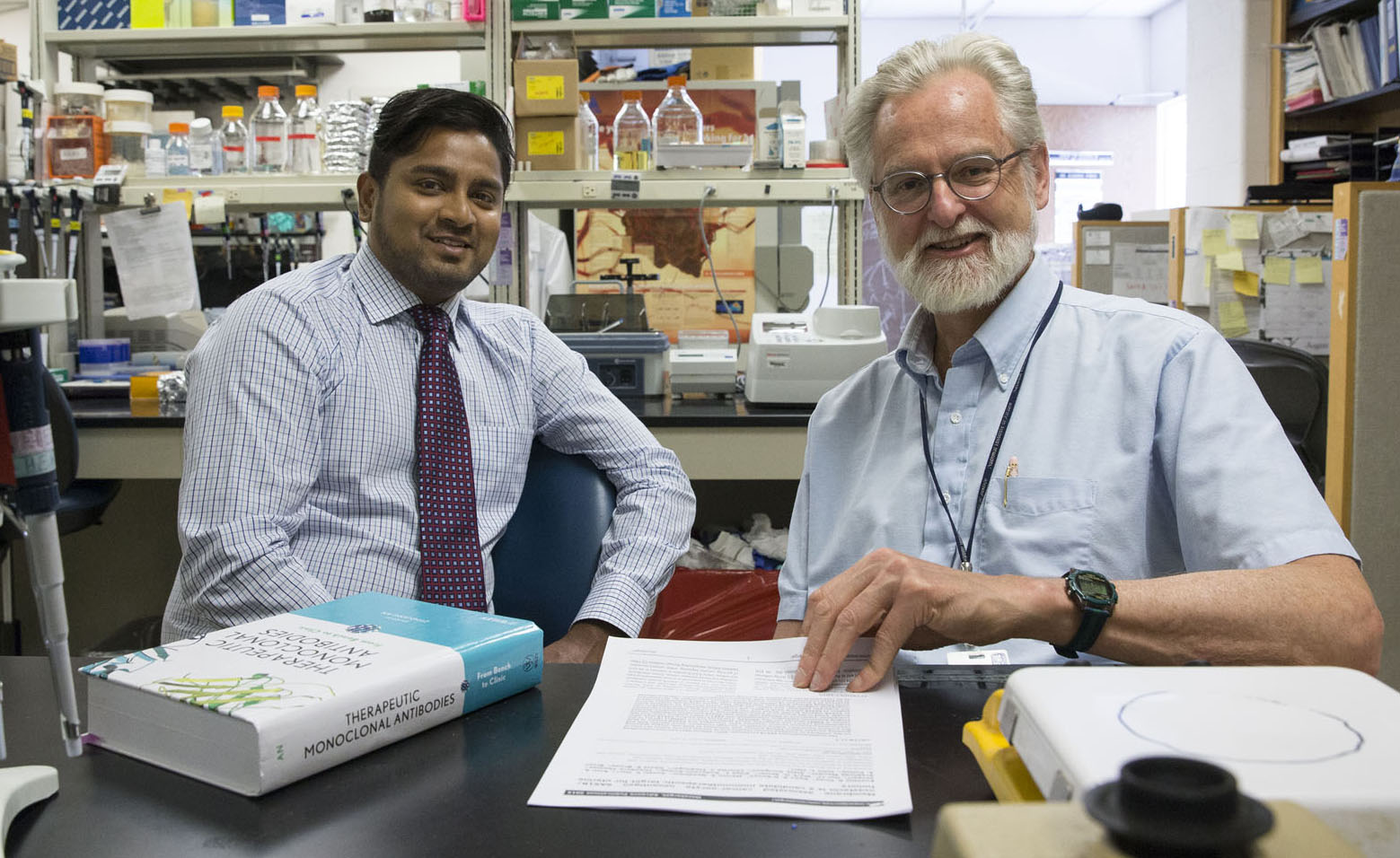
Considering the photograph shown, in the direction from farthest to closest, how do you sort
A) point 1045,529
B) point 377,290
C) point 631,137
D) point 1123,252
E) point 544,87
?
point 1123,252 < point 631,137 < point 544,87 < point 377,290 < point 1045,529

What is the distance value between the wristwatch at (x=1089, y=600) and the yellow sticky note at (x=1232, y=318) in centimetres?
253

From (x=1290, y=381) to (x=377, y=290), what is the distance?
2375 mm

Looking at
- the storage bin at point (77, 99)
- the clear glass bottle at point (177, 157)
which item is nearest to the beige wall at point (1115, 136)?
the clear glass bottle at point (177, 157)

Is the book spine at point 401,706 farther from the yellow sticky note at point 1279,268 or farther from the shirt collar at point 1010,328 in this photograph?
the yellow sticky note at point 1279,268

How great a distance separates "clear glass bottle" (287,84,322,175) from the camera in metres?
2.90

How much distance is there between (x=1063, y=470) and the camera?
1115 millimetres

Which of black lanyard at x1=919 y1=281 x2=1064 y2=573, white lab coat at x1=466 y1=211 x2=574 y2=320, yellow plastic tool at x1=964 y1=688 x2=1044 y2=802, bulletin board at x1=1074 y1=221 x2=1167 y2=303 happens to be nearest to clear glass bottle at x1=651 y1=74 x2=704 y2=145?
white lab coat at x1=466 y1=211 x2=574 y2=320

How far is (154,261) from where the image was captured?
2830mm

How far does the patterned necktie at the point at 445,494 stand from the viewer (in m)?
1.49

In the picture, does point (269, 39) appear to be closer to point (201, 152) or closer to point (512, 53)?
point (201, 152)

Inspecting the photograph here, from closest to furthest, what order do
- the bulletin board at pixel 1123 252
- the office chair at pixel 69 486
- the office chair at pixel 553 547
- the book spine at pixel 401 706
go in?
the book spine at pixel 401 706 < the office chair at pixel 553 547 < the office chair at pixel 69 486 < the bulletin board at pixel 1123 252

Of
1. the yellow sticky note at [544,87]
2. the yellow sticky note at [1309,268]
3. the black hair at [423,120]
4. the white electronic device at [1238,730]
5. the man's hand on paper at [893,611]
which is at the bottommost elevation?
the man's hand on paper at [893,611]

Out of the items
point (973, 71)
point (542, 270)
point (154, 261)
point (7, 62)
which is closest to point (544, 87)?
point (542, 270)

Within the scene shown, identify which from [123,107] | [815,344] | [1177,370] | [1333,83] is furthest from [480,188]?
[1333,83]
